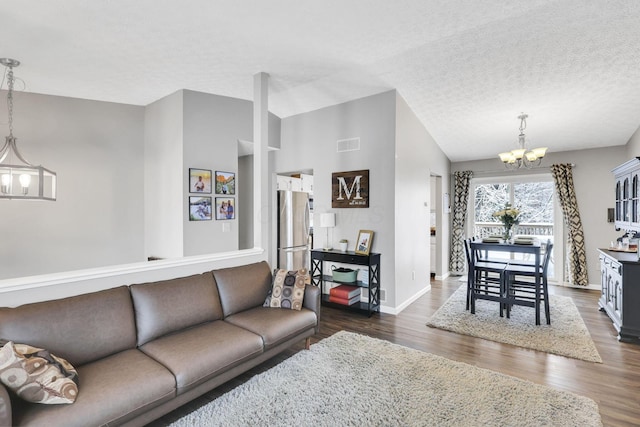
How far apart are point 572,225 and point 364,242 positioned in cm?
410

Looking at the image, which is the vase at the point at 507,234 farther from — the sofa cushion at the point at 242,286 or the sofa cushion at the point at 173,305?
the sofa cushion at the point at 173,305

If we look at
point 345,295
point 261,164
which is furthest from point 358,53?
point 345,295

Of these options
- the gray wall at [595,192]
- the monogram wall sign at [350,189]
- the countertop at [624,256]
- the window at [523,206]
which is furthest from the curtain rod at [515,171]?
the monogram wall sign at [350,189]

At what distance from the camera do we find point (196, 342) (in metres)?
2.18

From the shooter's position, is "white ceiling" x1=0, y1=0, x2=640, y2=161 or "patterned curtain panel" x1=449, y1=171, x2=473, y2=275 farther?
"patterned curtain panel" x1=449, y1=171, x2=473, y2=275

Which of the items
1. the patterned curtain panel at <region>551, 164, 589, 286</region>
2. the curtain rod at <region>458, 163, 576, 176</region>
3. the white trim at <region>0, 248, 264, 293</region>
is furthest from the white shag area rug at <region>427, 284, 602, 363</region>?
the white trim at <region>0, 248, 264, 293</region>

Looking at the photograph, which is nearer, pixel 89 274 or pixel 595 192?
pixel 89 274

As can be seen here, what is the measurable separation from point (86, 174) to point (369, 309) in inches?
172

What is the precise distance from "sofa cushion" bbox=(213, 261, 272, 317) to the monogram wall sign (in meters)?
1.71

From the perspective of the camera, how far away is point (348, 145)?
173 inches

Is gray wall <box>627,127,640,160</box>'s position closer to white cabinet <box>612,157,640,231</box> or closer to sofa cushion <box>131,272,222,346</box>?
white cabinet <box>612,157,640,231</box>

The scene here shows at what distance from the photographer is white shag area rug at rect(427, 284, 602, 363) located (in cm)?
303

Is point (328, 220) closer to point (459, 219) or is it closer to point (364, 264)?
point (364, 264)

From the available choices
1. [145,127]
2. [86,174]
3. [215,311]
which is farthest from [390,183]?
[86,174]
